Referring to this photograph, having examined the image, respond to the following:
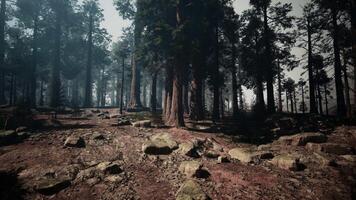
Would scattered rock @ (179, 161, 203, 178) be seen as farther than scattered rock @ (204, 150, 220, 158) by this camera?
No

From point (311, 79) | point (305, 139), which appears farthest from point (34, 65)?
point (311, 79)

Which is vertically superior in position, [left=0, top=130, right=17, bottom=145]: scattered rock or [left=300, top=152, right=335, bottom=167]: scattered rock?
[left=0, top=130, right=17, bottom=145]: scattered rock

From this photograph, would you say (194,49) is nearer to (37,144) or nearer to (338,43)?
(37,144)

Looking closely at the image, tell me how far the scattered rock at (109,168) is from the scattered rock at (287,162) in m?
6.70

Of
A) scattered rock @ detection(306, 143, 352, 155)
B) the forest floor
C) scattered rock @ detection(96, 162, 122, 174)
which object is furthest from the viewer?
scattered rock @ detection(306, 143, 352, 155)

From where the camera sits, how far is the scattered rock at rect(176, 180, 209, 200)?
6.64 metres

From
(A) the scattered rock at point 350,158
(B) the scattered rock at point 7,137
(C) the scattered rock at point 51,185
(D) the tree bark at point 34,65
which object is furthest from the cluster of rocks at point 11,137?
(D) the tree bark at point 34,65

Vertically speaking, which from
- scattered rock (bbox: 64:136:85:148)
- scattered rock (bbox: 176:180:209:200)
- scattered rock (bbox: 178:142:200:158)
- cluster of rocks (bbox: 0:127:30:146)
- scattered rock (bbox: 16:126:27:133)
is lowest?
scattered rock (bbox: 176:180:209:200)

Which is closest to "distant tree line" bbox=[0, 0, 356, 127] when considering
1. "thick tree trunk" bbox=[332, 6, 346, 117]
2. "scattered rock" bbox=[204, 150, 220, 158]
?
"thick tree trunk" bbox=[332, 6, 346, 117]

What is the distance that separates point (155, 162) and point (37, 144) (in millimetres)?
6090

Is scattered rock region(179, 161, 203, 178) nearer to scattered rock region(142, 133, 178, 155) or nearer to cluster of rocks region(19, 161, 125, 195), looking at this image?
scattered rock region(142, 133, 178, 155)

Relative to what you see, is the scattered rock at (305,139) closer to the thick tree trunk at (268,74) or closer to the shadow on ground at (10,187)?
the thick tree trunk at (268,74)

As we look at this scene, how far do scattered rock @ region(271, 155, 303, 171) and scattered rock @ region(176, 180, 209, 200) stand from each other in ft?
13.9

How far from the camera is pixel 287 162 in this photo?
907cm
